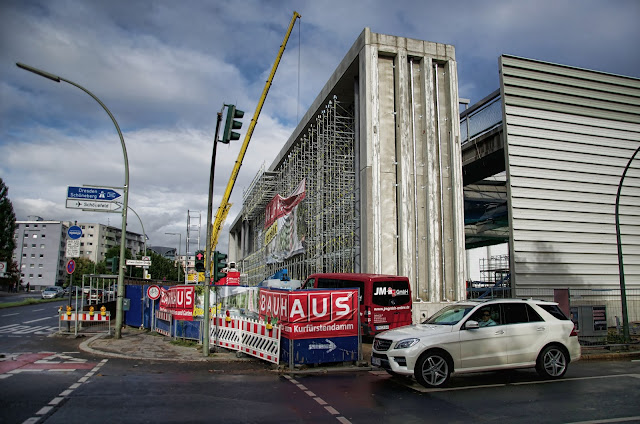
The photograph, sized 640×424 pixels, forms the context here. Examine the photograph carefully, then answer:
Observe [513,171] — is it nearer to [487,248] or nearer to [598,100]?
[598,100]

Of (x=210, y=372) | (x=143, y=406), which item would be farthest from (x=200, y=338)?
(x=143, y=406)

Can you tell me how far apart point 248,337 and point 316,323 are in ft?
7.54

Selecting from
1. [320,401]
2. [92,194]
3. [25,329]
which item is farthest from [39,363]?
[25,329]

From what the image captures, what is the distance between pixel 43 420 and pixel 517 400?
7263mm

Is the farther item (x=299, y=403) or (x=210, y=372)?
(x=210, y=372)

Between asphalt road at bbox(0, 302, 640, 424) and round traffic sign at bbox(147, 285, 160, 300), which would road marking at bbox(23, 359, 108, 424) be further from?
round traffic sign at bbox(147, 285, 160, 300)

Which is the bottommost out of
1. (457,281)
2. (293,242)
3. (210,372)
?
(210,372)

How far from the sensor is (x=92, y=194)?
1658 centimetres

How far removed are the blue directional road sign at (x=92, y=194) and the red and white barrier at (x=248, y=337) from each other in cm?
616

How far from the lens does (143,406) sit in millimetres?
7312

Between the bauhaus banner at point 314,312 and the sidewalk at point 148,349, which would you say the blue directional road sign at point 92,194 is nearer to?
the sidewalk at point 148,349

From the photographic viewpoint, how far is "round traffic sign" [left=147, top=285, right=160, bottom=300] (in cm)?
1739

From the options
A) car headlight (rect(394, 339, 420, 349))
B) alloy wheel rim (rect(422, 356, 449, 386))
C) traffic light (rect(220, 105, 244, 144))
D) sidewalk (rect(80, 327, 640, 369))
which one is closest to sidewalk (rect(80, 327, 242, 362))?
sidewalk (rect(80, 327, 640, 369))

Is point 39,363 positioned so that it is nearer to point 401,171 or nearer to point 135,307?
point 135,307
